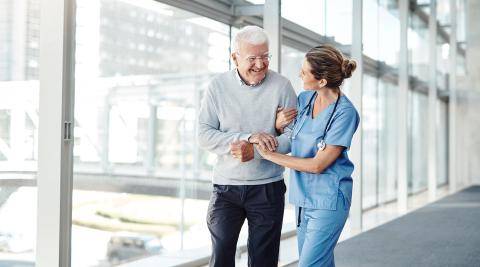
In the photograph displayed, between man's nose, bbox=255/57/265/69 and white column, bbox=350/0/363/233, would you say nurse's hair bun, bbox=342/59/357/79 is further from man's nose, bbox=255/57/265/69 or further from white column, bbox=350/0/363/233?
white column, bbox=350/0/363/233

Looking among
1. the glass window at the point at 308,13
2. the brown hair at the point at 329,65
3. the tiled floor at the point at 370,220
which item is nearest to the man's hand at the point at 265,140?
the brown hair at the point at 329,65

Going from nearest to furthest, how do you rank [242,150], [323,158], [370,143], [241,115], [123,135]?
[323,158], [242,150], [241,115], [123,135], [370,143]

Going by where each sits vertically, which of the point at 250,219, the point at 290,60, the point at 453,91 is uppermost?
the point at 453,91

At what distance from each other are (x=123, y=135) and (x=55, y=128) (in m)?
2.63

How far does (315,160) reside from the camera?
7.66ft

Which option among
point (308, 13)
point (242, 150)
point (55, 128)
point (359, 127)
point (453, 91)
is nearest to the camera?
point (242, 150)

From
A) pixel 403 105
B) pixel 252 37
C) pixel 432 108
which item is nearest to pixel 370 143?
pixel 403 105

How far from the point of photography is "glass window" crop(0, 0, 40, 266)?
3174 millimetres

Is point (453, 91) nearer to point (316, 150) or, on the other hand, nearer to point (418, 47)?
point (418, 47)

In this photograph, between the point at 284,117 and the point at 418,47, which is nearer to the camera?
the point at 284,117

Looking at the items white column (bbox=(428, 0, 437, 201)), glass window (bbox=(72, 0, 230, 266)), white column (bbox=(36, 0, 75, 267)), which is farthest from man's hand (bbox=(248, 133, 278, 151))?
white column (bbox=(428, 0, 437, 201))

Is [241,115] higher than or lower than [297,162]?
higher

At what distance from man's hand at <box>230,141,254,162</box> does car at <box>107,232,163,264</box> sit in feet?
8.42

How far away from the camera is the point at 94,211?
177 inches
